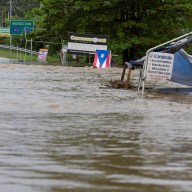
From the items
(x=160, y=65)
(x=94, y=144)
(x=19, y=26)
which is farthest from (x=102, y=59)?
(x=19, y=26)

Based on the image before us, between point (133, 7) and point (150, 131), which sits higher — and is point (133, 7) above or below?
above

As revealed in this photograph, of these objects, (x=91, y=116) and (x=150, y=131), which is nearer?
(x=150, y=131)

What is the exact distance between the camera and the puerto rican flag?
90.8ft

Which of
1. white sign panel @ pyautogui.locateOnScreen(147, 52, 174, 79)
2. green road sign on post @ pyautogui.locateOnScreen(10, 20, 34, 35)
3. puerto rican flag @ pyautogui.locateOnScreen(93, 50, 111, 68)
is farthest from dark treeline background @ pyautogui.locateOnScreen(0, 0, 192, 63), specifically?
white sign panel @ pyautogui.locateOnScreen(147, 52, 174, 79)

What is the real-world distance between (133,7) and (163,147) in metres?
32.0

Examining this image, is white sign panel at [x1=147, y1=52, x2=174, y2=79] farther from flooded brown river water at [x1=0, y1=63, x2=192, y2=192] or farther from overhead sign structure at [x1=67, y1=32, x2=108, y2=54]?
overhead sign structure at [x1=67, y1=32, x2=108, y2=54]

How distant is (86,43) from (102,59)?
505 centimetres

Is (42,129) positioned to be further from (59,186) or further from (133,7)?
(133,7)

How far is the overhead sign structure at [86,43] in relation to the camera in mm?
32281

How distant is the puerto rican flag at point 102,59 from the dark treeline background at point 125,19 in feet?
21.7

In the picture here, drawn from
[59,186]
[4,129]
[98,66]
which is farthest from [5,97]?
[98,66]

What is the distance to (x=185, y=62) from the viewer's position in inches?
589

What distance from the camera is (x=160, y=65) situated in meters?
14.0

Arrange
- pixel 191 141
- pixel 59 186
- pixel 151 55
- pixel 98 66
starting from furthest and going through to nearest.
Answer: pixel 98 66, pixel 151 55, pixel 191 141, pixel 59 186
